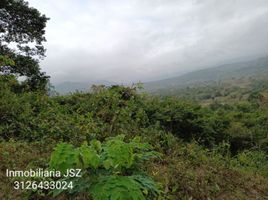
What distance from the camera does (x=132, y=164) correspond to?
365 centimetres

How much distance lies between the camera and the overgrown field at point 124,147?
10.7 feet

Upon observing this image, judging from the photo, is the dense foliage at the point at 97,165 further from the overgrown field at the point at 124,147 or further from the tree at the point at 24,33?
the tree at the point at 24,33

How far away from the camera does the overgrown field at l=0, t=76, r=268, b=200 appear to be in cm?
326

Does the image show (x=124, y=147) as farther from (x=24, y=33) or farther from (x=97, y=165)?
(x=24, y=33)

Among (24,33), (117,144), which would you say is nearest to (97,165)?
(117,144)

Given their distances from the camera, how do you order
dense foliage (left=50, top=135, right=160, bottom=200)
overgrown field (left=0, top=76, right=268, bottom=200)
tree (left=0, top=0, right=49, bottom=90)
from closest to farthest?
dense foliage (left=50, top=135, right=160, bottom=200) < overgrown field (left=0, top=76, right=268, bottom=200) < tree (left=0, top=0, right=49, bottom=90)

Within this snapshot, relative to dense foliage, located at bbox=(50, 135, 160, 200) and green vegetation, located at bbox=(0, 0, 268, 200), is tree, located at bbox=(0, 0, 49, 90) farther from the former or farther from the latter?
dense foliage, located at bbox=(50, 135, 160, 200)

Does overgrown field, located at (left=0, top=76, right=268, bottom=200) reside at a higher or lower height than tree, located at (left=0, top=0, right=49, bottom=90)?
lower

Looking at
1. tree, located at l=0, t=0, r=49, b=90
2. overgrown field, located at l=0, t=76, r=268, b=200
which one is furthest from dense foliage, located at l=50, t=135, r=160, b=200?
tree, located at l=0, t=0, r=49, b=90

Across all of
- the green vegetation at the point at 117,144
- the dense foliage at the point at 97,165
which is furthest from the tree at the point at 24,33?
the dense foliage at the point at 97,165

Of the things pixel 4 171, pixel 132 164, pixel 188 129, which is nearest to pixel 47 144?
pixel 4 171

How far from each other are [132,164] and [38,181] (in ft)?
6.37

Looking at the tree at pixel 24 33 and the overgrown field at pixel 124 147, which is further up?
the tree at pixel 24 33

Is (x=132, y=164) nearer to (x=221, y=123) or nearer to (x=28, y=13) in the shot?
(x=221, y=123)
